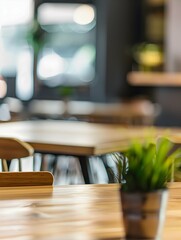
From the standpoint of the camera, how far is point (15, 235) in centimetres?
137

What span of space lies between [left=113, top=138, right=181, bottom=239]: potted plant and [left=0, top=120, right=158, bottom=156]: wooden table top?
81.1 inches

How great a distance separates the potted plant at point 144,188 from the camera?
4.30 feet

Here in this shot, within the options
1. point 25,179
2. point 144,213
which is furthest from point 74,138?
point 144,213

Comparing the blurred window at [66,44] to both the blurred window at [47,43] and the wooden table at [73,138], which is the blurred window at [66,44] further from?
the wooden table at [73,138]

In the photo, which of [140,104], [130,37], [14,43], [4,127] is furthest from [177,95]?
[4,127]

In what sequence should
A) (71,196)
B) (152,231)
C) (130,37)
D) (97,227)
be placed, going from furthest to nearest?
(130,37)
(71,196)
(97,227)
(152,231)

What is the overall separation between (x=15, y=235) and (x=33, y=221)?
0.13 metres

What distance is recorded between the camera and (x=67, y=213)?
1.59 meters

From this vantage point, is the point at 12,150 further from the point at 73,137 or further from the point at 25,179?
the point at 73,137

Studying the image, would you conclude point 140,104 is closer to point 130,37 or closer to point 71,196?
point 130,37

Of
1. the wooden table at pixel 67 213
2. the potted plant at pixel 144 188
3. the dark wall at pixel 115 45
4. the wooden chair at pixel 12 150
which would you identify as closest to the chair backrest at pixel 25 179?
the wooden table at pixel 67 213

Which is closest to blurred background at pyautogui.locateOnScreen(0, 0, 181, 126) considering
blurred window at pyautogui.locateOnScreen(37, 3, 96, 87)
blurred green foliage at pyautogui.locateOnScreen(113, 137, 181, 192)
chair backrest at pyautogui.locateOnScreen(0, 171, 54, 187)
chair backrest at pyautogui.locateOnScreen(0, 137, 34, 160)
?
blurred window at pyautogui.locateOnScreen(37, 3, 96, 87)

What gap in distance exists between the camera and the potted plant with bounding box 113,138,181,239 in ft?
4.30

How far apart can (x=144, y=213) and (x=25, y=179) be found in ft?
2.17
